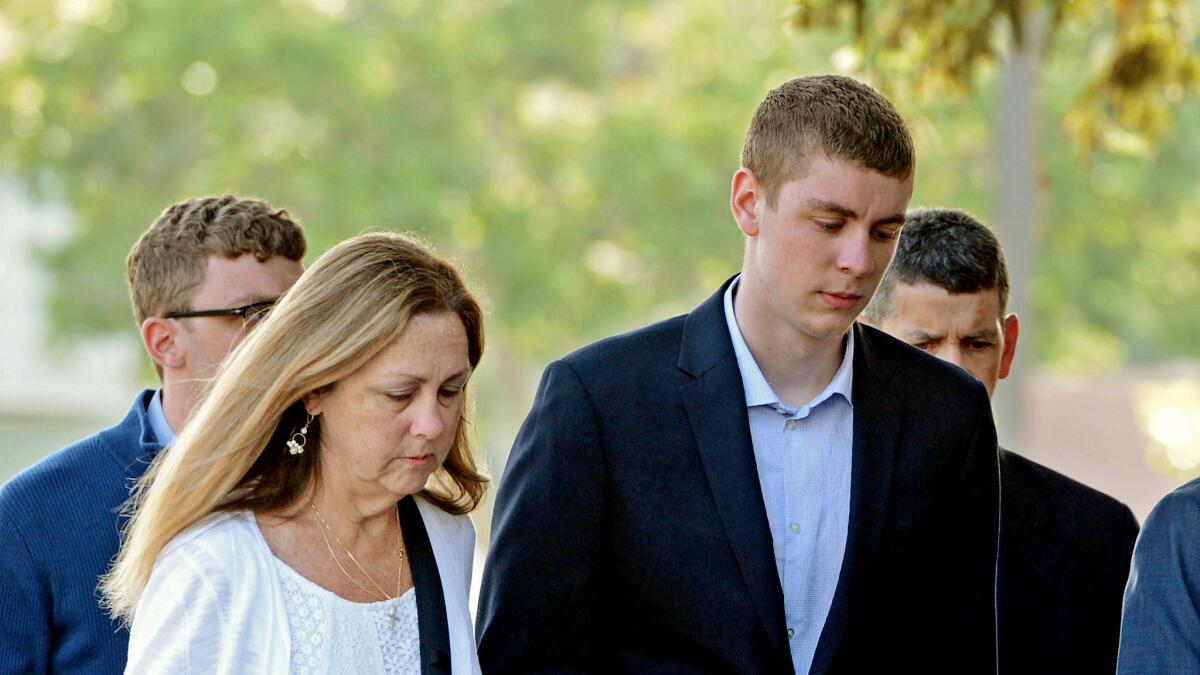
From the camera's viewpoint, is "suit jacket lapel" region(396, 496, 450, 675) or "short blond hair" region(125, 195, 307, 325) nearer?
"suit jacket lapel" region(396, 496, 450, 675)

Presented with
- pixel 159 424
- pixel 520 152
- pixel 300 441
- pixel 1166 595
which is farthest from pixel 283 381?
pixel 520 152

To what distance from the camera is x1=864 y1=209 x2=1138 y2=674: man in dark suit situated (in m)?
3.89

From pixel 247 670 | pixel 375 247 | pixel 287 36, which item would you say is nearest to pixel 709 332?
pixel 375 247

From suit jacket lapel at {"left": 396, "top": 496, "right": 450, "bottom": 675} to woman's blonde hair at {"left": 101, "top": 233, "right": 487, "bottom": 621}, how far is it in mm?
219

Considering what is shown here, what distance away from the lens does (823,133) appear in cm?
312

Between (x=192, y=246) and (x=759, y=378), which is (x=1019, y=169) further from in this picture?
(x=759, y=378)

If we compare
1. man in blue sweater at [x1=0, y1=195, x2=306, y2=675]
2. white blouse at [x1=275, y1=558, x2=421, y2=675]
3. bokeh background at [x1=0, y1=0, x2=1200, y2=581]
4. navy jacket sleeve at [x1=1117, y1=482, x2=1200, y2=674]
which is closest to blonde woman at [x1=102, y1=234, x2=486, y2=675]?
white blouse at [x1=275, y1=558, x2=421, y2=675]

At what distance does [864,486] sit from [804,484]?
108 mm

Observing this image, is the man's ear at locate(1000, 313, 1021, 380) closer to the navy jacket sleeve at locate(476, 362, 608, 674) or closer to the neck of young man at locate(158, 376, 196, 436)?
the navy jacket sleeve at locate(476, 362, 608, 674)

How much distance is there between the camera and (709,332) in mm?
3271

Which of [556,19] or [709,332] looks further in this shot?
[556,19]

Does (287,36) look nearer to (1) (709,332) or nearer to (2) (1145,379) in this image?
(1) (709,332)

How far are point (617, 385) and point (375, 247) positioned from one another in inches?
20.8

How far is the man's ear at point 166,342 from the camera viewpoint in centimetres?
393
